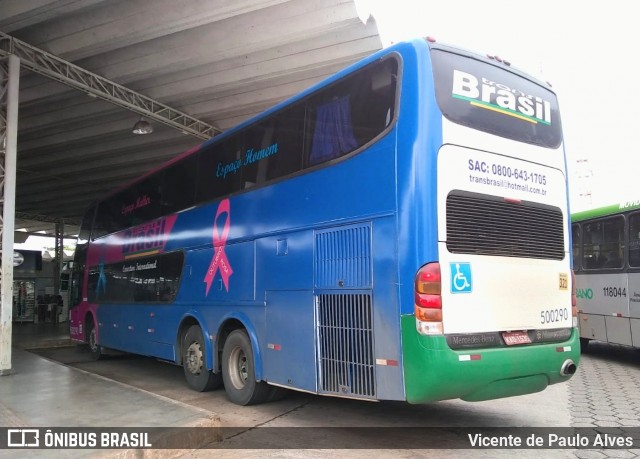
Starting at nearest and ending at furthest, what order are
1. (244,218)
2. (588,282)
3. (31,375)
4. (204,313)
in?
(244,218) → (204,313) → (31,375) → (588,282)

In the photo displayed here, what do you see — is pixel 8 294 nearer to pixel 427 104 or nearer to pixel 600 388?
pixel 427 104

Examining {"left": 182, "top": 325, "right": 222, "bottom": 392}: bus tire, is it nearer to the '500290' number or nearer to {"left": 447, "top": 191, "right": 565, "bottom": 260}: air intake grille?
{"left": 447, "top": 191, "right": 565, "bottom": 260}: air intake grille

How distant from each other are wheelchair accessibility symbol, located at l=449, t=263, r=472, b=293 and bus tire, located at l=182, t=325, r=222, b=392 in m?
4.43

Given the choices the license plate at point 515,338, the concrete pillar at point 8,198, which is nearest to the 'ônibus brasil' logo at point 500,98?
the license plate at point 515,338

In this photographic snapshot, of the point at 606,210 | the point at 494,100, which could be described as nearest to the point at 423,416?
the point at 494,100

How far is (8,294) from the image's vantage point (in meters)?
9.01

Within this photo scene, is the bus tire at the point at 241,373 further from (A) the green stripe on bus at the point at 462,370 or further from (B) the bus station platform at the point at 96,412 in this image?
(A) the green stripe on bus at the point at 462,370

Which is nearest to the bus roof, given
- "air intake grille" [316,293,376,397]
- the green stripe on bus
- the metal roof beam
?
the green stripe on bus

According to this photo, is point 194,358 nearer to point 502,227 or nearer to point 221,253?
point 221,253

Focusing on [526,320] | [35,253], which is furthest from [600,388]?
[35,253]

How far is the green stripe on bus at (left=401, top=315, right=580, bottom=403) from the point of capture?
171 inches

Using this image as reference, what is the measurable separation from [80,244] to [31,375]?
5711 millimetres

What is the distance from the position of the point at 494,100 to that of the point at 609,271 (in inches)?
267

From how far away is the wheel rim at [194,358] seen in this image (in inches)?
311
